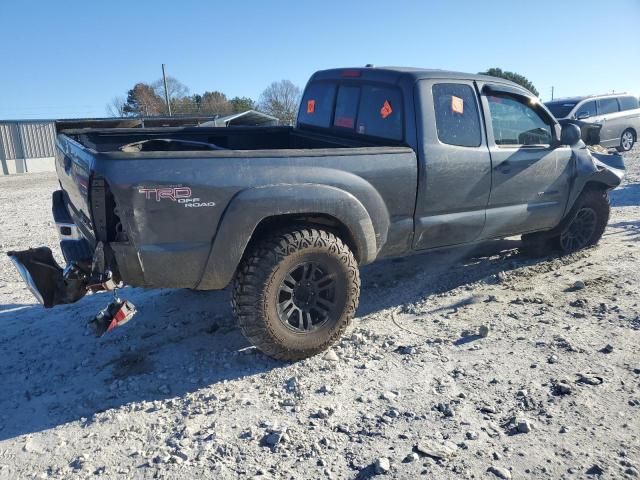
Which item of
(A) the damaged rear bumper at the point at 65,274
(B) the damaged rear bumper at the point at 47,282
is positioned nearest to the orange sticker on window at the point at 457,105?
(A) the damaged rear bumper at the point at 65,274

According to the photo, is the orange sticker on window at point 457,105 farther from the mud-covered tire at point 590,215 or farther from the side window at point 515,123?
the mud-covered tire at point 590,215

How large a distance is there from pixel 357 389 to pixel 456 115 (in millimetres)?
2425

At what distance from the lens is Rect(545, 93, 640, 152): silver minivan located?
47.3ft

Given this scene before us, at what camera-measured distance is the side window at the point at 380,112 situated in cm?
427

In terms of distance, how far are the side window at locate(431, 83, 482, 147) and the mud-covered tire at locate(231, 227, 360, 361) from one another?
4.41ft

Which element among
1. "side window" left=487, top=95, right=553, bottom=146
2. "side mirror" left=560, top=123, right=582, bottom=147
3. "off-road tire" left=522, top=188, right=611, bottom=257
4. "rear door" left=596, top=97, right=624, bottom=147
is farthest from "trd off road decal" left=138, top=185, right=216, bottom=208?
A: "rear door" left=596, top=97, right=624, bottom=147

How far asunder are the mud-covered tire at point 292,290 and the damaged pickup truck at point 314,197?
10 mm

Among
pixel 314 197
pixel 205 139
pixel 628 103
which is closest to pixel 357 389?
pixel 314 197

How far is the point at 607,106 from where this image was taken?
1507 cm

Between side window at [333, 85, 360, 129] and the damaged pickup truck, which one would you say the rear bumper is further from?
side window at [333, 85, 360, 129]

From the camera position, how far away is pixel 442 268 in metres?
5.58

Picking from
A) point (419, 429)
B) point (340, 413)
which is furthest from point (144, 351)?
point (419, 429)

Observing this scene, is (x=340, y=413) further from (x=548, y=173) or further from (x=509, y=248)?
(x=509, y=248)

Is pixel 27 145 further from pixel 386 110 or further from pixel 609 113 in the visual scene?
pixel 386 110
